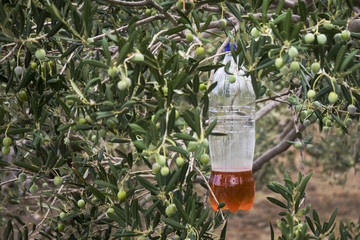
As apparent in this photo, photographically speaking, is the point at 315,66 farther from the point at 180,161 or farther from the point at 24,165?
the point at 24,165

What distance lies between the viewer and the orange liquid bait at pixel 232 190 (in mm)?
1962

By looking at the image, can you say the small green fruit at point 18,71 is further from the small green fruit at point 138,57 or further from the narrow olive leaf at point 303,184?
the narrow olive leaf at point 303,184

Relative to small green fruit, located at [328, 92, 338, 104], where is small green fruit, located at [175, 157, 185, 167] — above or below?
below

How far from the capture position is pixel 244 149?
2.47 m

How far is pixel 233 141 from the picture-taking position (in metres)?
2.56

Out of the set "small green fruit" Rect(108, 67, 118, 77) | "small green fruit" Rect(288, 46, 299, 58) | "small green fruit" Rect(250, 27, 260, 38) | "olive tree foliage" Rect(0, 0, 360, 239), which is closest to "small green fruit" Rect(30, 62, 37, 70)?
"olive tree foliage" Rect(0, 0, 360, 239)

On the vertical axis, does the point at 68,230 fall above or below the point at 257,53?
below

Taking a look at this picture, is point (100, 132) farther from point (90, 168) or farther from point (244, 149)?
point (244, 149)

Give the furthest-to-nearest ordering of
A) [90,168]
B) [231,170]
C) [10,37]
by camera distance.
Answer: [231,170], [90,168], [10,37]

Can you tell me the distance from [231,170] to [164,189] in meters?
0.86

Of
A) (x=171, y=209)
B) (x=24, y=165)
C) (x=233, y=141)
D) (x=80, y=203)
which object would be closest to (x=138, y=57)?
(x=171, y=209)

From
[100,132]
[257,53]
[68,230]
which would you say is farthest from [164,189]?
[68,230]

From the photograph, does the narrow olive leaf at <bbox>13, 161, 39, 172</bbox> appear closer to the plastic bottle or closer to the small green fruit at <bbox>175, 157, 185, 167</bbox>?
the small green fruit at <bbox>175, 157, 185, 167</bbox>

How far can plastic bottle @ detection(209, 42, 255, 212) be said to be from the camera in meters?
1.98
